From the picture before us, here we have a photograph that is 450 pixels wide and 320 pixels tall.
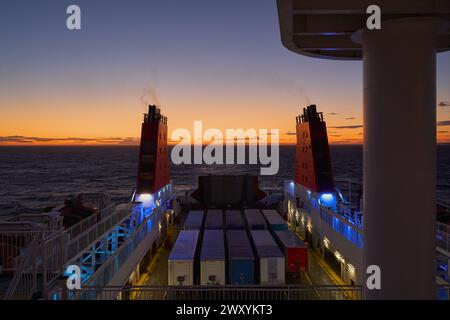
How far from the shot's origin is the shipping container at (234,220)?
24.0m

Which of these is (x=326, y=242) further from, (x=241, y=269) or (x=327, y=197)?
(x=241, y=269)

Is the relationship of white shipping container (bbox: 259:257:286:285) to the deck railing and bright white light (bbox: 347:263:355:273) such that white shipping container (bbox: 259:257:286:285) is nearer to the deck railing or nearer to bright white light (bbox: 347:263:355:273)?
the deck railing

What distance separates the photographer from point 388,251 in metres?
6.94

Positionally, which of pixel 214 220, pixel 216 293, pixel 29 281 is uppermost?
pixel 29 281

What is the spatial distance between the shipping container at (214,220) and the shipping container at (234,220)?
0.47 metres

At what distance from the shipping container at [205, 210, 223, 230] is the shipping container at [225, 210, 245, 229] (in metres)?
0.47

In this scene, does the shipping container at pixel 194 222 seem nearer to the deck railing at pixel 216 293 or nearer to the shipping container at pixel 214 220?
the shipping container at pixel 214 220

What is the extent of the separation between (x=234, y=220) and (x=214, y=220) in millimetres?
1371

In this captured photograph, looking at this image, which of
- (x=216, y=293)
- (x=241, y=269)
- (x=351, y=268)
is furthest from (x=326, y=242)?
(x=216, y=293)

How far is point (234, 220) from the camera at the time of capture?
25.4 meters

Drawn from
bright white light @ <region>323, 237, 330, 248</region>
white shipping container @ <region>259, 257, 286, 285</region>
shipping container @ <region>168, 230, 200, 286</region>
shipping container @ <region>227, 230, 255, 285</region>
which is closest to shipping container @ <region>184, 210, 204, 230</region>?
shipping container @ <region>168, 230, 200, 286</region>

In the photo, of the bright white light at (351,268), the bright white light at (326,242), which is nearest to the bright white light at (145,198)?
the bright white light at (326,242)
